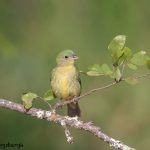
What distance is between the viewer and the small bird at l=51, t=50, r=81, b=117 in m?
6.61

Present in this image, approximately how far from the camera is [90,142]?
9.11 meters

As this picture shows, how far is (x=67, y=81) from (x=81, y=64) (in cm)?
178

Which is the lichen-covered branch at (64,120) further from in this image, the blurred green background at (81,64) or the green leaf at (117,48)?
the blurred green background at (81,64)

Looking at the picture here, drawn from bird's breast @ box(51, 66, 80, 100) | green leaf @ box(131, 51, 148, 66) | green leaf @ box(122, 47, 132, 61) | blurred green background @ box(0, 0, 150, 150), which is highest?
blurred green background @ box(0, 0, 150, 150)

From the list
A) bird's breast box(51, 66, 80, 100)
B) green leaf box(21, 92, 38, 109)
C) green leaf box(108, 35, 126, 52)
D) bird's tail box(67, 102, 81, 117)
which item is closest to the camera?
green leaf box(108, 35, 126, 52)

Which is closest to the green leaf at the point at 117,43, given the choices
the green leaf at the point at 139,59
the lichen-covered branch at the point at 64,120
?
the green leaf at the point at 139,59

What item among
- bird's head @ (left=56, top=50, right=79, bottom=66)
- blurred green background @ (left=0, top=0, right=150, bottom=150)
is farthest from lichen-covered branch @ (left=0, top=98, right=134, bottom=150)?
blurred green background @ (left=0, top=0, right=150, bottom=150)

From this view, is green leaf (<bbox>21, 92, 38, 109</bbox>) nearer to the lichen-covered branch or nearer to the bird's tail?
the lichen-covered branch

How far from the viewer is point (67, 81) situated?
680cm

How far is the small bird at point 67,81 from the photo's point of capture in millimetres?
6614

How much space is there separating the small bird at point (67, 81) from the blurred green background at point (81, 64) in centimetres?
109

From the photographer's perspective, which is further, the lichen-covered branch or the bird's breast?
the bird's breast

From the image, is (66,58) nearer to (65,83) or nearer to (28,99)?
(65,83)

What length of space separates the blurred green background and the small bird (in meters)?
1.09
